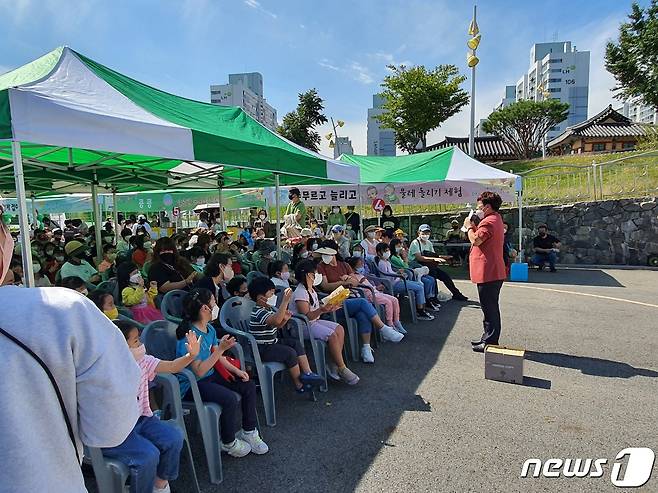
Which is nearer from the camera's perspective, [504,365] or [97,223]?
[504,365]

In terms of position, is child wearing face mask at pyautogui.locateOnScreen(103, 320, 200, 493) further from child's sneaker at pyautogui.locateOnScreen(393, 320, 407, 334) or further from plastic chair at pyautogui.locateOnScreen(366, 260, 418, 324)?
plastic chair at pyautogui.locateOnScreen(366, 260, 418, 324)

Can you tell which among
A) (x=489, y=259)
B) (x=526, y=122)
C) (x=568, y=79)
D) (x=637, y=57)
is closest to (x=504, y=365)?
(x=489, y=259)

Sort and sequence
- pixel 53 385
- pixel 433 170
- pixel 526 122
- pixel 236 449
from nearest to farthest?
pixel 53 385 < pixel 236 449 < pixel 433 170 < pixel 526 122

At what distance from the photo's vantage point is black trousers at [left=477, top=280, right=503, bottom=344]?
4.82 metres

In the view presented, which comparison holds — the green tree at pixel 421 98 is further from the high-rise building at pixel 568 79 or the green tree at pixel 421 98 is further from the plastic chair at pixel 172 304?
the high-rise building at pixel 568 79

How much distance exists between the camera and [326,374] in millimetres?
4215

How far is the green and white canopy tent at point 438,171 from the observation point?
10.1 metres

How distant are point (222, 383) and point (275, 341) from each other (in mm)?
742

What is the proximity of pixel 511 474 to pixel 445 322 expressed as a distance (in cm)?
366

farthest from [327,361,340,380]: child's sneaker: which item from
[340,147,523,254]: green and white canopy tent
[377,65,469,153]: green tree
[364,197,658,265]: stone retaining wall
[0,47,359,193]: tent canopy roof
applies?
[377,65,469,153]: green tree

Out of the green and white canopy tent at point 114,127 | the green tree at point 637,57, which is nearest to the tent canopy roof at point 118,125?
the green and white canopy tent at point 114,127

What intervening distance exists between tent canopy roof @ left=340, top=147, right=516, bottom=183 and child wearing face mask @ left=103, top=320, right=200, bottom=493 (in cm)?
867

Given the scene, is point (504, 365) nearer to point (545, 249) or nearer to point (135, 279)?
point (135, 279)

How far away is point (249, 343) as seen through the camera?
3.69 metres
